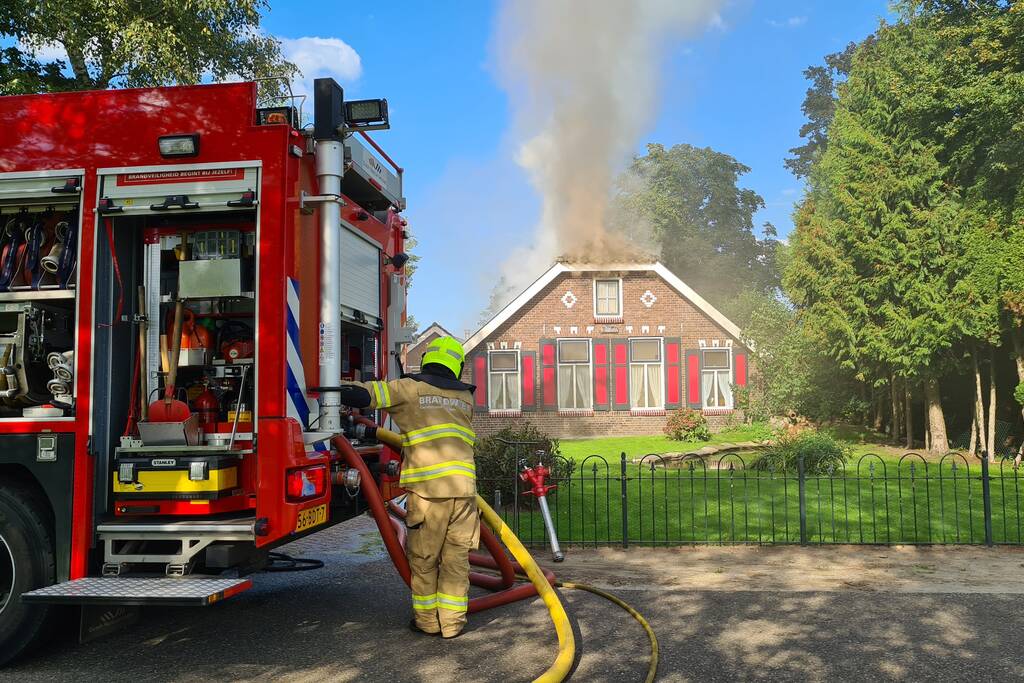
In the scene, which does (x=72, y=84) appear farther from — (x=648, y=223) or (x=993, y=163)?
(x=648, y=223)

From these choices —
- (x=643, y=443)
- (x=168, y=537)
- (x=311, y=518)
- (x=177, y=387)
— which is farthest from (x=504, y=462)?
(x=643, y=443)

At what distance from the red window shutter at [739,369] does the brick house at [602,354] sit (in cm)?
3

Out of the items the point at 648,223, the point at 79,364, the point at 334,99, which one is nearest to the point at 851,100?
the point at 334,99

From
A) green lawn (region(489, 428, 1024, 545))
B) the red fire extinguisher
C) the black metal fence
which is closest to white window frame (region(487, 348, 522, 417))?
green lawn (region(489, 428, 1024, 545))

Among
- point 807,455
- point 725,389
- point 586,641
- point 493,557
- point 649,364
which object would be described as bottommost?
point 586,641

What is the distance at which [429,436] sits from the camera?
205 inches

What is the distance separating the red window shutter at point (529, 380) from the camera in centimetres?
2439

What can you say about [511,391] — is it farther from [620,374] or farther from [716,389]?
[716,389]

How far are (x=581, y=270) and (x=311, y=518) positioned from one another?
67.0 ft

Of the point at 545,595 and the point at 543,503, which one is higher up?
the point at 543,503

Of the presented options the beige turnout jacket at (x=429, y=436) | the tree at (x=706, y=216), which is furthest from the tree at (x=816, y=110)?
the beige turnout jacket at (x=429, y=436)

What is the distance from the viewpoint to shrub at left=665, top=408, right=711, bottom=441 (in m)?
22.4

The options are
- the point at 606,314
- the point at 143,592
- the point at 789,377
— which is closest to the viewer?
the point at 143,592

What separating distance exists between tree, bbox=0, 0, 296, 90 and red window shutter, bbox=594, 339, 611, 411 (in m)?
13.1
